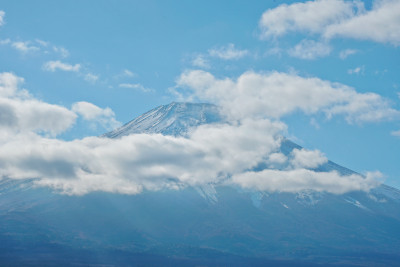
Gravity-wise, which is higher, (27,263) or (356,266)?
(356,266)

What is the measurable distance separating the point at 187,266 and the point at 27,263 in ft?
198

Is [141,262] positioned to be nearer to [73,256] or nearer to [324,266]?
[73,256]

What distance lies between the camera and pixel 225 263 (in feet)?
639

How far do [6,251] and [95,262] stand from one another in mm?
38951

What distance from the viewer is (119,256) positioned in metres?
197

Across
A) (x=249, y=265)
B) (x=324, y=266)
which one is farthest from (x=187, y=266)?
(x=324, y=266)

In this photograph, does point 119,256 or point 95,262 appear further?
point 119,256

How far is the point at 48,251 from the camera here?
197375mm

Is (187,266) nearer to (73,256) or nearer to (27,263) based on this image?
(73,256)

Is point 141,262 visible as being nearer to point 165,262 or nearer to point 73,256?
point 165,262

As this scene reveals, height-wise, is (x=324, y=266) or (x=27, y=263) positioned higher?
(x=324, y=266)

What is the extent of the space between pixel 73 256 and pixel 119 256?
60.6 feet

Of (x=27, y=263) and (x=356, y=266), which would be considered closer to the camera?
(x=27, y=263)

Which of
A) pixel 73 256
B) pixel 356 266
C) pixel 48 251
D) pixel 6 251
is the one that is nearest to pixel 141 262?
pixel 73 256
